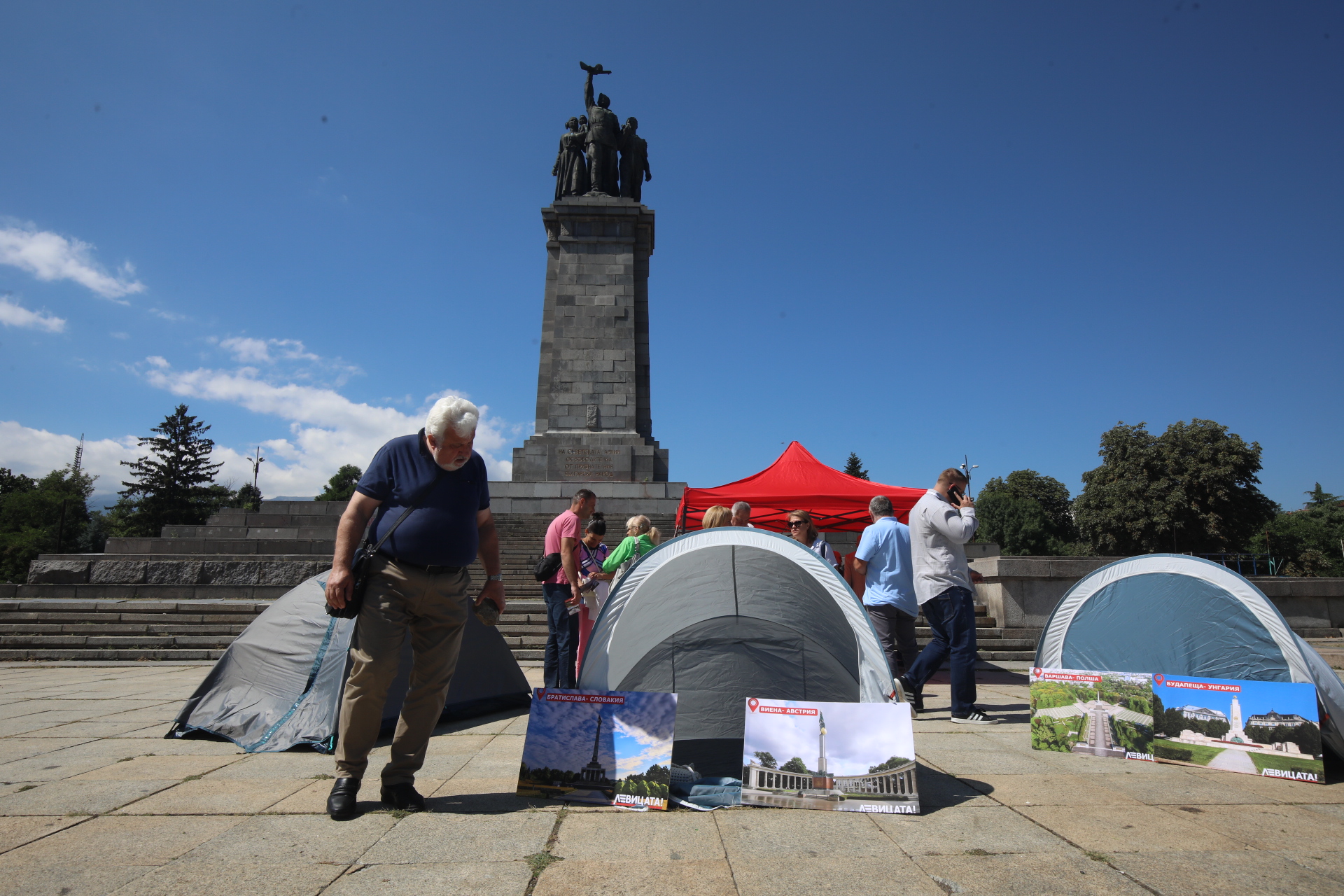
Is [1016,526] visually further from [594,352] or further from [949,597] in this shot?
[949,597]

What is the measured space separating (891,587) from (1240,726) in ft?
7.87

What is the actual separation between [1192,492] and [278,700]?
39.6 m

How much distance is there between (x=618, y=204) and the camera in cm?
2128

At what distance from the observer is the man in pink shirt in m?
5.84

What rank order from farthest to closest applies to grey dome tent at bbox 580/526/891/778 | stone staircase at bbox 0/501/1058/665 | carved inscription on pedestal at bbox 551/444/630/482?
carved inscription on pedestal at bbox 551/444/630/482 → stone staircase at bbox 0/501/1058/665 → grey dome tent at bbox 580/526/891/778

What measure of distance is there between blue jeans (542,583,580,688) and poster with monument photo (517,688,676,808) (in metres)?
2.47

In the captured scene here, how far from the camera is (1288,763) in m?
3.68

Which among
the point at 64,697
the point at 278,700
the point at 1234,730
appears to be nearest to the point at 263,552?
the point at 64,697

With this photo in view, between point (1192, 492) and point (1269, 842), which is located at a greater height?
point (1192, 492)

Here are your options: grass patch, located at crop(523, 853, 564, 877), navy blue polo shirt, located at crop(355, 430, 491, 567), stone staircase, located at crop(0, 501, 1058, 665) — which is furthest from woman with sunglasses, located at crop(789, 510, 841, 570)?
grass patch, located at crop(523, 853, 564, 877)

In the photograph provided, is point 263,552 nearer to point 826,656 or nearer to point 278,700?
point 278,700

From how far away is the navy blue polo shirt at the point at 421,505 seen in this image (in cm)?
314

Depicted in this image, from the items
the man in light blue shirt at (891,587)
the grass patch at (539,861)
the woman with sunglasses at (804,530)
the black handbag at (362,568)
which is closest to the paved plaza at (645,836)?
the grass patch at (539,861)

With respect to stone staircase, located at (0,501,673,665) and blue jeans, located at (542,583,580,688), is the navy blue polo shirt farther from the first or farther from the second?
stone staircase, located at (0,501,673,665)
